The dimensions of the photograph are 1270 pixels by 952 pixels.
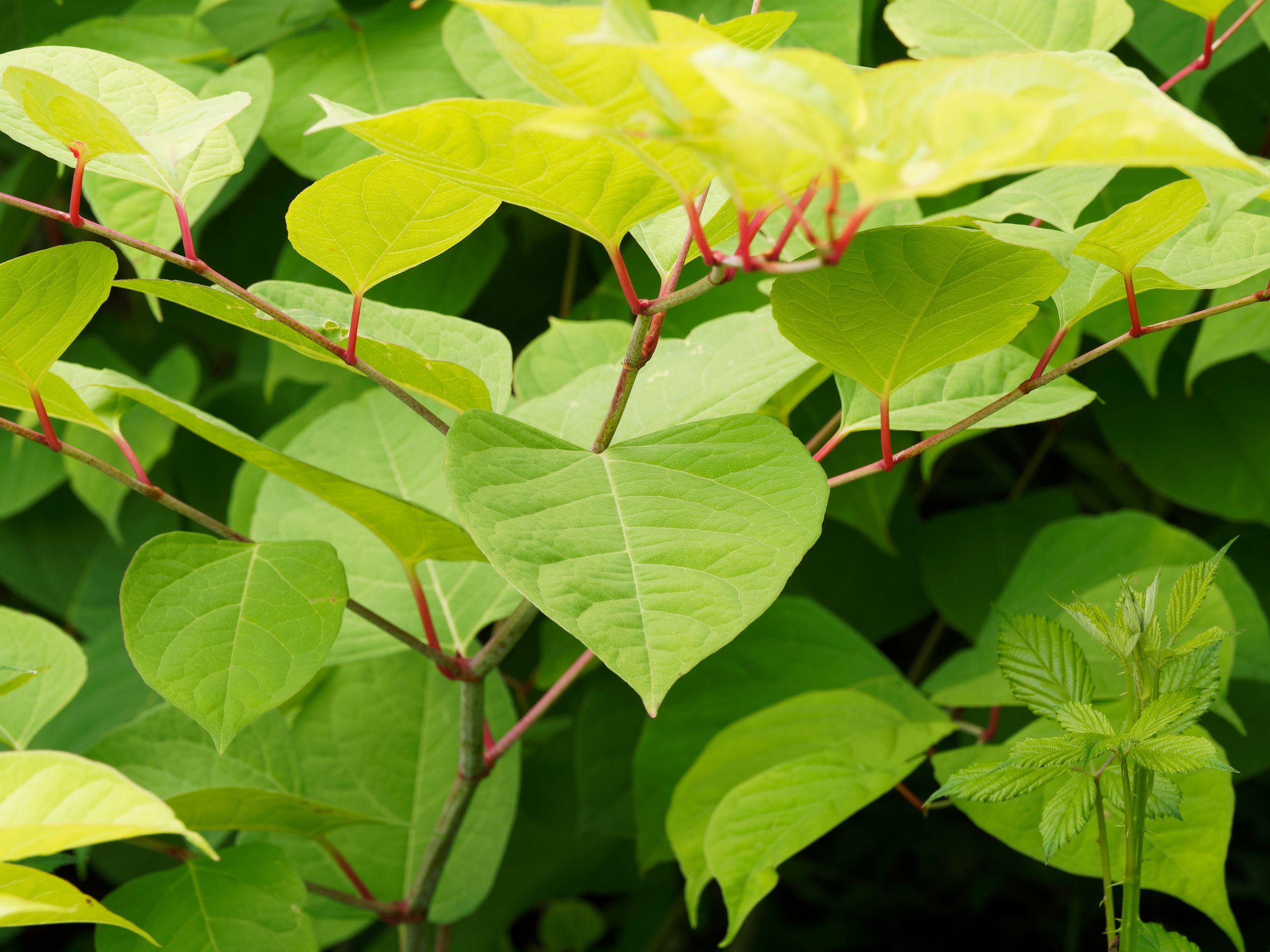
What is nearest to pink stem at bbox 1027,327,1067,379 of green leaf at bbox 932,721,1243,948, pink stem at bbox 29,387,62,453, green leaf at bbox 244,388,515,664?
green leaf at bbox 932,721,1243,948

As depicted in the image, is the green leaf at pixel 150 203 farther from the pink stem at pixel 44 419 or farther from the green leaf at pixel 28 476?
the green leaf at pixel 28 476

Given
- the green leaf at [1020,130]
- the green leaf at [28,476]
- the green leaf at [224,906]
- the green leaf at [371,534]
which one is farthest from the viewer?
the green leaf at [28,476]

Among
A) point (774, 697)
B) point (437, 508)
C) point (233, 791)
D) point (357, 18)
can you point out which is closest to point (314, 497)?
point (437, 508)

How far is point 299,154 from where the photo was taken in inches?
32.2

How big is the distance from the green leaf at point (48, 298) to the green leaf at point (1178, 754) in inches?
17.8

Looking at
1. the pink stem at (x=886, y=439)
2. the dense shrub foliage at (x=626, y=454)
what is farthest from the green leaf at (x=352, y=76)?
the pink stem at (x=886, y=439)

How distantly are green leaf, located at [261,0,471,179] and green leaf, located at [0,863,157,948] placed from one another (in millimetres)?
571

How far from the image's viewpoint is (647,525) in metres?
0.38

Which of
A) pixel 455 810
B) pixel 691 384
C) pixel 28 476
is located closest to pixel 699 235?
pixel 691 384

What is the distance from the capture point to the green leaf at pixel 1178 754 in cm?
37

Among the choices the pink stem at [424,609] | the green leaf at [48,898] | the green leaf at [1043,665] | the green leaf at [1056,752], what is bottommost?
the pink stem at [424,609]

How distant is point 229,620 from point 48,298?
0.53ft

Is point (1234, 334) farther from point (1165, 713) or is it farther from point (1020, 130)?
point (1020, 130)

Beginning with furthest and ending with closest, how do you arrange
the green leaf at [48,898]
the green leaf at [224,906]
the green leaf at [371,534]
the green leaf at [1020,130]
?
the green leaf at [371,534] < the green leaf at [224,906] < the green leaf at [48,898] < the green leaf at [1020,130]
